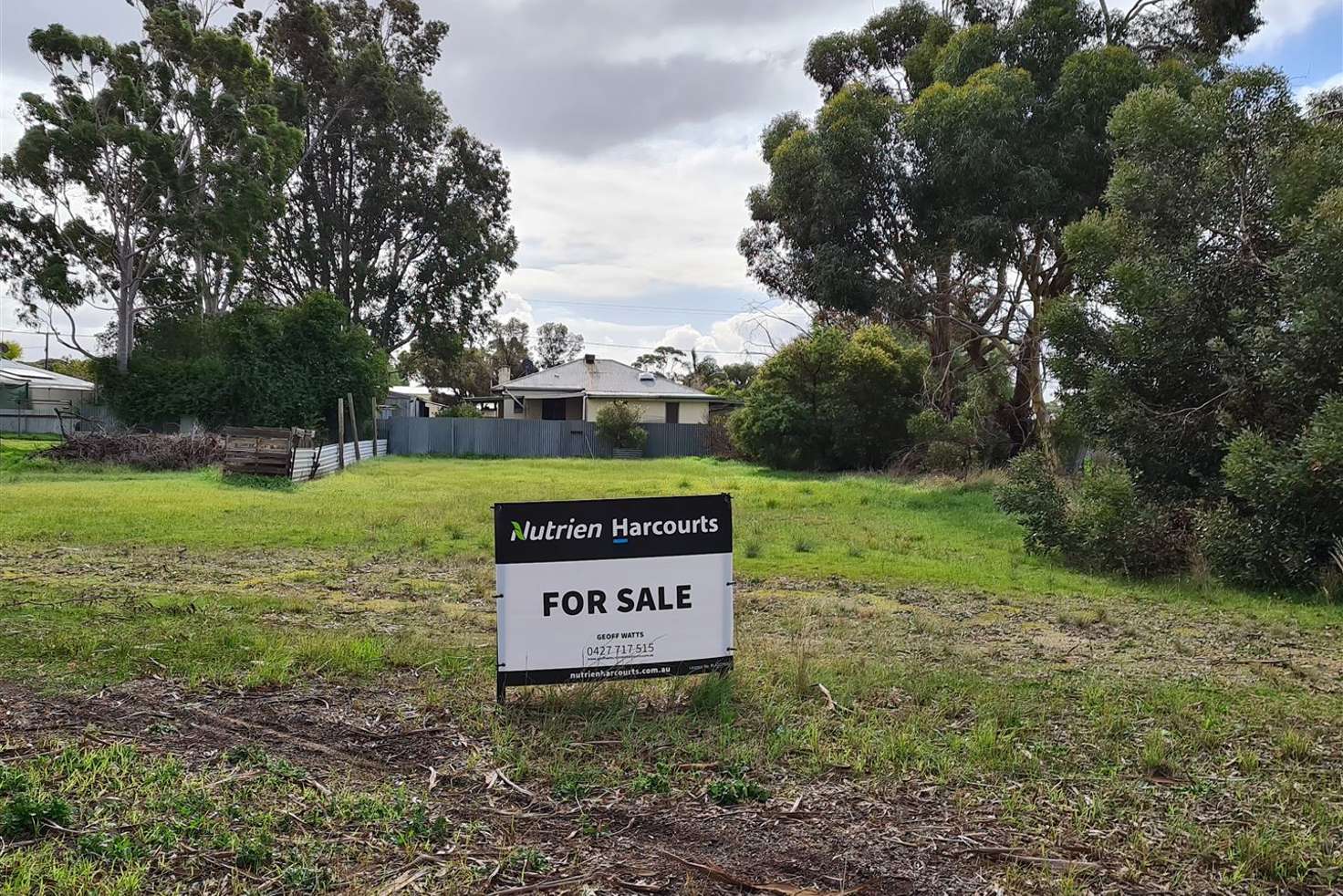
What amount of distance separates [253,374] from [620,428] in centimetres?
1352

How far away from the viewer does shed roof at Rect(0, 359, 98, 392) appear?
115 ft

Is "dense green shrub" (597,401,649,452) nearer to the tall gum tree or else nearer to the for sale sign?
the tall gum tree

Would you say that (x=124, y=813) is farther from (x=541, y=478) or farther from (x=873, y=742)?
(x=541, y=478)

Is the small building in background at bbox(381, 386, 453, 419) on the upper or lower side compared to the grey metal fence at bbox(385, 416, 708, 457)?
upper

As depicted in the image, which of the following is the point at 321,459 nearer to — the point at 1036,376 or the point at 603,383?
the point at 1036,376

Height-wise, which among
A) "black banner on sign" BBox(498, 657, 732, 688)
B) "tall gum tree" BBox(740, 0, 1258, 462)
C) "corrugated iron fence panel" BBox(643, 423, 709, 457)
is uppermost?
"tall gum tree" BBox(740, 0, 1258, 462)

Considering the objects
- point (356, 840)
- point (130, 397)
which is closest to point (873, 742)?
point (356, 840)

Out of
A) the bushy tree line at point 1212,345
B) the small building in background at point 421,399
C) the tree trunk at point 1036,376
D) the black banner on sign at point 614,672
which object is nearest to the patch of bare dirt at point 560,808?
the black banner on sign at point 614,672

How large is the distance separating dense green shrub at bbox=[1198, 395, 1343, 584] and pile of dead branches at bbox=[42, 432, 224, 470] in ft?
66.9

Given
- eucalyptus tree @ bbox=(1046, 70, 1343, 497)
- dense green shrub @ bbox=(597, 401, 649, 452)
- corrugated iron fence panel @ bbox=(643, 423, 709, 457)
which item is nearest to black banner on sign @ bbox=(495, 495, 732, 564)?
eucalyptus tree @ bbox=(1046, 70, 1343, 497)

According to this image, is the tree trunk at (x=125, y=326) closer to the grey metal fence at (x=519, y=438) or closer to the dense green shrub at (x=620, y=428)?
the grey metal fence at (x=519, y=438)

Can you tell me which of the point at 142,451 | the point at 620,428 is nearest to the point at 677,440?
the point at 620,428

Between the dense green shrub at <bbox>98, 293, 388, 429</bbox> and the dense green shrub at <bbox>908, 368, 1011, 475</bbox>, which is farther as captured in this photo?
the dense green shrub at <bbox>98, 293, 388, 429</bbox>

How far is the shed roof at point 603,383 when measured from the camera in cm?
4222
